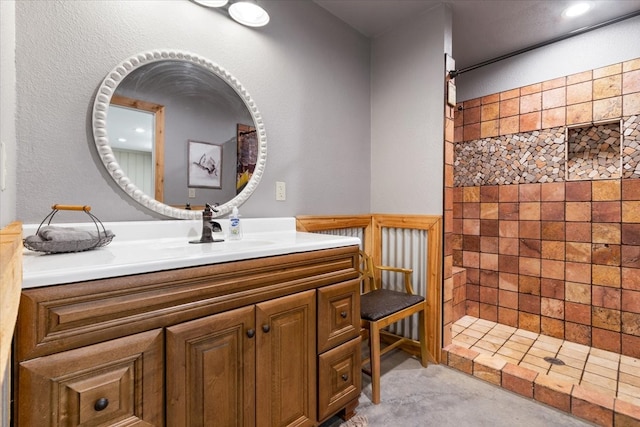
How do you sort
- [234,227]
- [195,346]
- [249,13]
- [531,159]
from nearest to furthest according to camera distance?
[195,346], [234,227], [249,13], [531,159]

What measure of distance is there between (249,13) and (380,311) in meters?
1.77

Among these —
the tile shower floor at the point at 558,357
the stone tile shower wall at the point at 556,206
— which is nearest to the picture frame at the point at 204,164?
the tile shower floor at the point at 558,357

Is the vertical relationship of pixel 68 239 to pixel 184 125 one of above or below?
below

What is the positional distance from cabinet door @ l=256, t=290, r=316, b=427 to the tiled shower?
3.96ft

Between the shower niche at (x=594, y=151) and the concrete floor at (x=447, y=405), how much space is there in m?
1.65

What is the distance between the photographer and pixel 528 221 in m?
2.46

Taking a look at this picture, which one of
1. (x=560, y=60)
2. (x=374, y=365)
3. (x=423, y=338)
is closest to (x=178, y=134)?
(x=374, y=365)

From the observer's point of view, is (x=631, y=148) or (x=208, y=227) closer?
(x=208, y=227)

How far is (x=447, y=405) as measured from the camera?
63.3 inches

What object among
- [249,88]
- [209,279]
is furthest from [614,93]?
[209,279]

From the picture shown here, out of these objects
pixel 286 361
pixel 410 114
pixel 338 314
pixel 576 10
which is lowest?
pixel 286 361

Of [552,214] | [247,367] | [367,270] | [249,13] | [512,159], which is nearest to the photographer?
[247,367]

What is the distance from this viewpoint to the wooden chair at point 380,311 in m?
1.62

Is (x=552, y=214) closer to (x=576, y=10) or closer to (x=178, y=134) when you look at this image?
(x=576, y=10)
